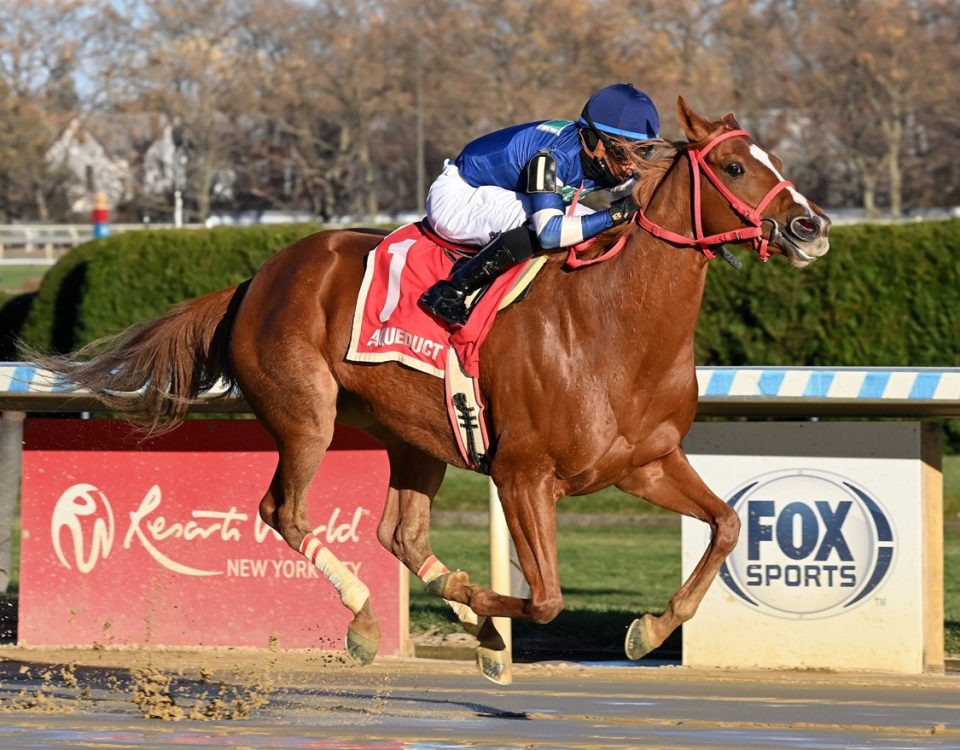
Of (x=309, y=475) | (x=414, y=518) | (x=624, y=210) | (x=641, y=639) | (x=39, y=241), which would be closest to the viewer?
(x=624, y=210)

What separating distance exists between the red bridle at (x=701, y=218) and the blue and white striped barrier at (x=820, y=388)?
159 centimetres

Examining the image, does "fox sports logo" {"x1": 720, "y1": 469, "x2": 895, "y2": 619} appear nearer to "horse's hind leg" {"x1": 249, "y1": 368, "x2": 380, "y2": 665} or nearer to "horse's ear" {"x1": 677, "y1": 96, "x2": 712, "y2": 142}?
"horse's hind leg" {"x1": 249, "y1": 368, "x2": 380, "y2": 665}

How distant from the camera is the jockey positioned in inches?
211

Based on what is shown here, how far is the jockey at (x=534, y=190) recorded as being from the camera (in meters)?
5.37

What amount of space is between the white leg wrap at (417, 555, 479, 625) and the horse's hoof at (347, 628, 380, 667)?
311 millimetres

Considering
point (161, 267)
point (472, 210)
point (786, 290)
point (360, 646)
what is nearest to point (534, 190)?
point (472, 210)

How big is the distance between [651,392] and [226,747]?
5.99 ft

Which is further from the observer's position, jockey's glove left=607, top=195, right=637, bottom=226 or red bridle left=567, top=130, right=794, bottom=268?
jockey's glove left=607, top=195, right=637, bottom=226

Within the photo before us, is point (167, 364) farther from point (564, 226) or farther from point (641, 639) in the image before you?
point (641, 639)

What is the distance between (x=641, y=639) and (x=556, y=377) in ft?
3.19

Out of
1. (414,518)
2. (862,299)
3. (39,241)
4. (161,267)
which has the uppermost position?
(39,241)

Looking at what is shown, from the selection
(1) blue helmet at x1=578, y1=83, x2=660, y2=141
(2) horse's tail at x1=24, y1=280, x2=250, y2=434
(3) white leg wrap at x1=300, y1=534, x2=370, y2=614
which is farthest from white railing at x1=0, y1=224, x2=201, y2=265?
(1) blue helmet at x1=578, y1=83, x2=660, y2=141

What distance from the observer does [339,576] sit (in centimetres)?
591

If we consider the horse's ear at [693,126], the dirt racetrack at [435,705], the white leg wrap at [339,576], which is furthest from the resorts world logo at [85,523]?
the horse's ear at [693,126]
